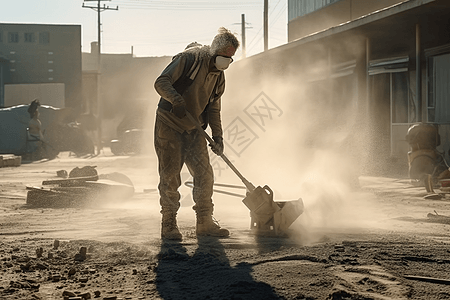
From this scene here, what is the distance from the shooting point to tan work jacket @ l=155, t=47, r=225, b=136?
4926 millimetres

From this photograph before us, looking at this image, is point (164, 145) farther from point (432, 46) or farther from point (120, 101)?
point (120, 101)

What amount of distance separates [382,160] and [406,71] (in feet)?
7.72

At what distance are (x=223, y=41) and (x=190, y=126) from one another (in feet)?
Answer: 2.64

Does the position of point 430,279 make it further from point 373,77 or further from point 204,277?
point 373,77

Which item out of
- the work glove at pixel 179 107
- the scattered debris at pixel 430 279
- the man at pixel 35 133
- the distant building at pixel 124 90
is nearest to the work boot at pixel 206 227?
the work glove at pixel 179 107

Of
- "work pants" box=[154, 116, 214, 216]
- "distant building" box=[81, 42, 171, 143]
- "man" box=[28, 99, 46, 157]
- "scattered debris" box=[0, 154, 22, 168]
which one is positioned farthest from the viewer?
"distant building" box=[81, 42, 171, 143]

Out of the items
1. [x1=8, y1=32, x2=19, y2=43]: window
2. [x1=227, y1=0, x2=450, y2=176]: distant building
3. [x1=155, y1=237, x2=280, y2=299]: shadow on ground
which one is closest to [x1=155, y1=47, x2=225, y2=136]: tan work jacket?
[x1=155, y1=237, x2=280, y2=299]: shadow on ground

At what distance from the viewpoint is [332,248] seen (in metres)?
4.41

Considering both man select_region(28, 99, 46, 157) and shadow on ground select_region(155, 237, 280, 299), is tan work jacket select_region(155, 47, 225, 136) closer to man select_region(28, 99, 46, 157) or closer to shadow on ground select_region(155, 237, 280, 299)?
shadow on ground select_region(155, 237, 280, 299)

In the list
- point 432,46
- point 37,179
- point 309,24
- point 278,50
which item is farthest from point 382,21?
point 309,24

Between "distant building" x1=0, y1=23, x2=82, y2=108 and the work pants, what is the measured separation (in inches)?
1420

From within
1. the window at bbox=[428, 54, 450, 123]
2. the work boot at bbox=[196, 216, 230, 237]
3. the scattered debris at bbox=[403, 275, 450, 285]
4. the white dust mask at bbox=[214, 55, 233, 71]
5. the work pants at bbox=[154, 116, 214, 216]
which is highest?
the window at bbox=[428, 54, 450, 123]

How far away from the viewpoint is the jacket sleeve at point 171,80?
4.86 metres

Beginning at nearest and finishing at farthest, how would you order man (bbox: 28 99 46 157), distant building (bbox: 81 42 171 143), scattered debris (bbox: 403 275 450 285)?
scattered debris (bbox: 403 275 450 285), man (bbox: 28 99 46 157), distant building (bbox: 81 42 171 143)
